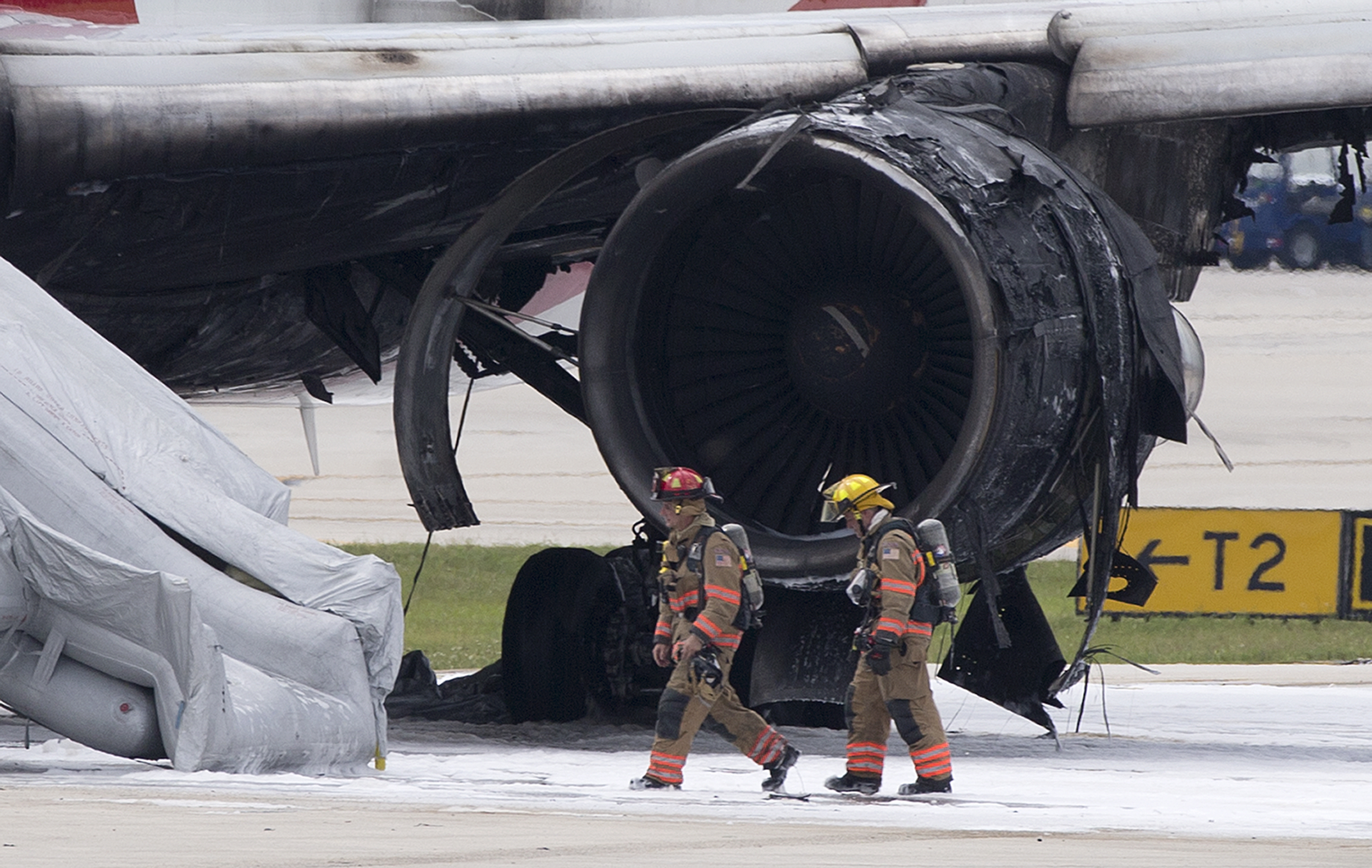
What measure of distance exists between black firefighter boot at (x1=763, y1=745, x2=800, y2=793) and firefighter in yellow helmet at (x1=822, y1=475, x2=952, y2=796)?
0.20 m

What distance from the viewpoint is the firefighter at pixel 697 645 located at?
8742 millimetres

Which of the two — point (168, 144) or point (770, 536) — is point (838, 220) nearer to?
point (770, 536)

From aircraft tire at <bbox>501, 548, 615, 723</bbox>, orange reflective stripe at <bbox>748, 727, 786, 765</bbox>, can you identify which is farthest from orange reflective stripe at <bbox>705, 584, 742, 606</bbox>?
aircraft tire at <bbox>501, 548, 615, 723</bbox>

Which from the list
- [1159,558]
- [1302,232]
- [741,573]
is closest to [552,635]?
[741,573]

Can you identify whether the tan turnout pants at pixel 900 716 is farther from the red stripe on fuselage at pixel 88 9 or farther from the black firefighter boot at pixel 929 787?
the red stripe on fuselage at pixel 88 9

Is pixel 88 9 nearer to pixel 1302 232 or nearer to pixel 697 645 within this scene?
pixel 697 645

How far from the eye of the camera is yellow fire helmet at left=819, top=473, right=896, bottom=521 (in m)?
8.88

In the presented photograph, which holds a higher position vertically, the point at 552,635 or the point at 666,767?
the point at 552,635

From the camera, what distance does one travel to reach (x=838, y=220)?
9867mm

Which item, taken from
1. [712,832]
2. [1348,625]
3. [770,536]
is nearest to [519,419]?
[1348,625]

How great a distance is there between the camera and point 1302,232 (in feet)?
122

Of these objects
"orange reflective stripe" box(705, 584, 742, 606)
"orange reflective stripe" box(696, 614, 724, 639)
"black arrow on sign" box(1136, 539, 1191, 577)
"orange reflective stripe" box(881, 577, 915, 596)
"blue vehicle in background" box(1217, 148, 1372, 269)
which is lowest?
"orange reflective stripe" box(696, 614, 724, 639)

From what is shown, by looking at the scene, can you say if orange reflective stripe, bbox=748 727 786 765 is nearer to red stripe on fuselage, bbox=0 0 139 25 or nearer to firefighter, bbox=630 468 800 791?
firefighter, bbox=630 468 800 791

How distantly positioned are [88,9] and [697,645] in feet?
15.1
